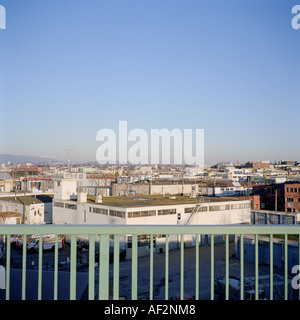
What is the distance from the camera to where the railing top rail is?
1.09 m

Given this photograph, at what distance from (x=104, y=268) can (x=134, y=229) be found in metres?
0.17

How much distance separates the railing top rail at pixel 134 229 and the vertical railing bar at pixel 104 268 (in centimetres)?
4

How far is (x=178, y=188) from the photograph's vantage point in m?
18.6

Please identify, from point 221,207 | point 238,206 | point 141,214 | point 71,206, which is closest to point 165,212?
point 141,214

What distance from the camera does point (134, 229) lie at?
1.10 m

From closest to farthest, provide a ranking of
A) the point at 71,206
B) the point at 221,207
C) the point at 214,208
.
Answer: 1. the point at 214,208
2. the point at 221,207
3. the point at 71,206

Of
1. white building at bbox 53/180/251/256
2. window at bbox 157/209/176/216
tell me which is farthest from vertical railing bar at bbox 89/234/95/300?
window at bbox 157/209/176/216

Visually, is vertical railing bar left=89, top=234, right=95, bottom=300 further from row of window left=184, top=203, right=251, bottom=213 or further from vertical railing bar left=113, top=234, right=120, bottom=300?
row of window left=184, top=203, right=251, bottom=213

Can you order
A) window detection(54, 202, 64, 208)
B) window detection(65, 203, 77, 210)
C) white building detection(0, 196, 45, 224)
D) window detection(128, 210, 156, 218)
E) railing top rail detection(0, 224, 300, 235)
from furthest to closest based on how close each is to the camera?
white building detection(0, 196, 45, 224) < window detection(54, 202, 64, 208) < window detection(65, 203, 77, 210) < window detection(128, 210, 156, 218) < railing top rail detection(0, 224, 300, 235)

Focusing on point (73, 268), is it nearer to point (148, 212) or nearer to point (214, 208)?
point (148, 212)

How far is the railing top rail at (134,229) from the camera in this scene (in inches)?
42.9

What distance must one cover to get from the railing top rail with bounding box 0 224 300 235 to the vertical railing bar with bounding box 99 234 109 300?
36 mm

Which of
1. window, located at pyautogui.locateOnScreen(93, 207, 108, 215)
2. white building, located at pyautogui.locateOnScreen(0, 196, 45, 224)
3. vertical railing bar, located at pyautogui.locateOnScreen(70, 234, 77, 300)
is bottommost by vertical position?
white building, located at pyautogui.locateOnScreen(0, 196, 45, 224)
